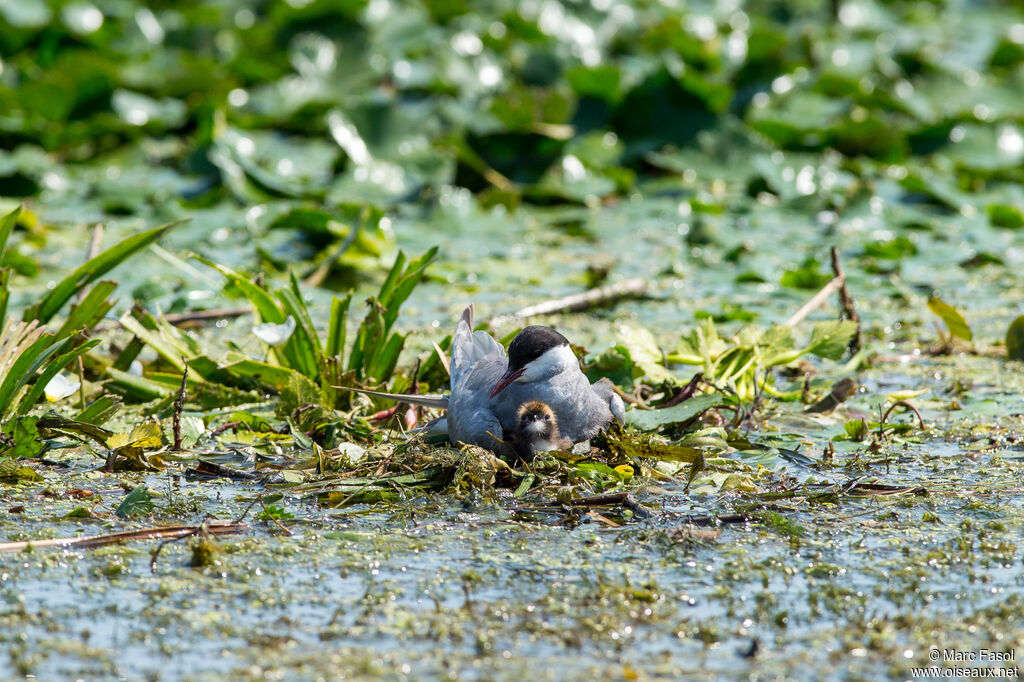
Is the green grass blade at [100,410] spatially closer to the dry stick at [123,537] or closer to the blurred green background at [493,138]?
the dry stick at [123,537]

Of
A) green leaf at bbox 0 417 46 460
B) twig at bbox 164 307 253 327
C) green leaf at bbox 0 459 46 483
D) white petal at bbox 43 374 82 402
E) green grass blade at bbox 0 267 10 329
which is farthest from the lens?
twig at bbox 164 307 253 327

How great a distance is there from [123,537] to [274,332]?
1.30 meters

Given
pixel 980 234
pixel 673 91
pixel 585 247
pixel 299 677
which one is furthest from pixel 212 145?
pixel 299 677

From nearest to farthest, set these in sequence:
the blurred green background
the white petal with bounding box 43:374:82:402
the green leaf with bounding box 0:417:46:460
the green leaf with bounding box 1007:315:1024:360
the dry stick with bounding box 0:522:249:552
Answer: the dry stick with bounding box 0:522:249:552
the green leaf with bounding box 0:417:46:460
the white petal with bounding box 43:374:82:402
the green leaf with bounding box 1007:315:1024:360
the blurred green background

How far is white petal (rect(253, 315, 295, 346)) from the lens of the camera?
4453mm

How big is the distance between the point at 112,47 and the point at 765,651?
28.4 feet

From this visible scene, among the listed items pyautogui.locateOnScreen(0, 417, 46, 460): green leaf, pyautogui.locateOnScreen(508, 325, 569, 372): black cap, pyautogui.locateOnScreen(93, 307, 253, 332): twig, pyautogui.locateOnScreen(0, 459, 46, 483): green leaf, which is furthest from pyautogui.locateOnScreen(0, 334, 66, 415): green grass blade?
pyautogui.locateOnScreen(93, 307, 253, 332): twig

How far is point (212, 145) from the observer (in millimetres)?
7883

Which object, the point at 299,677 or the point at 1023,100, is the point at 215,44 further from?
the point at 299,677

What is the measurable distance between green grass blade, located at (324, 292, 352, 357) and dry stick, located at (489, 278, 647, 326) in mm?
1065

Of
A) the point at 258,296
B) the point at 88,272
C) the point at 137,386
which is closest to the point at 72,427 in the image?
the point at 137,386

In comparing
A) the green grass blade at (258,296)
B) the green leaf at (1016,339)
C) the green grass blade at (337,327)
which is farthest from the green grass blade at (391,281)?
the green leaf at (1016,339)

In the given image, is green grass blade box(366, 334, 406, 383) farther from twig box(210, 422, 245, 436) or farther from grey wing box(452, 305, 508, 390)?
twig box(210, 422, 245, 436)

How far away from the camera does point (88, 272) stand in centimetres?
461
